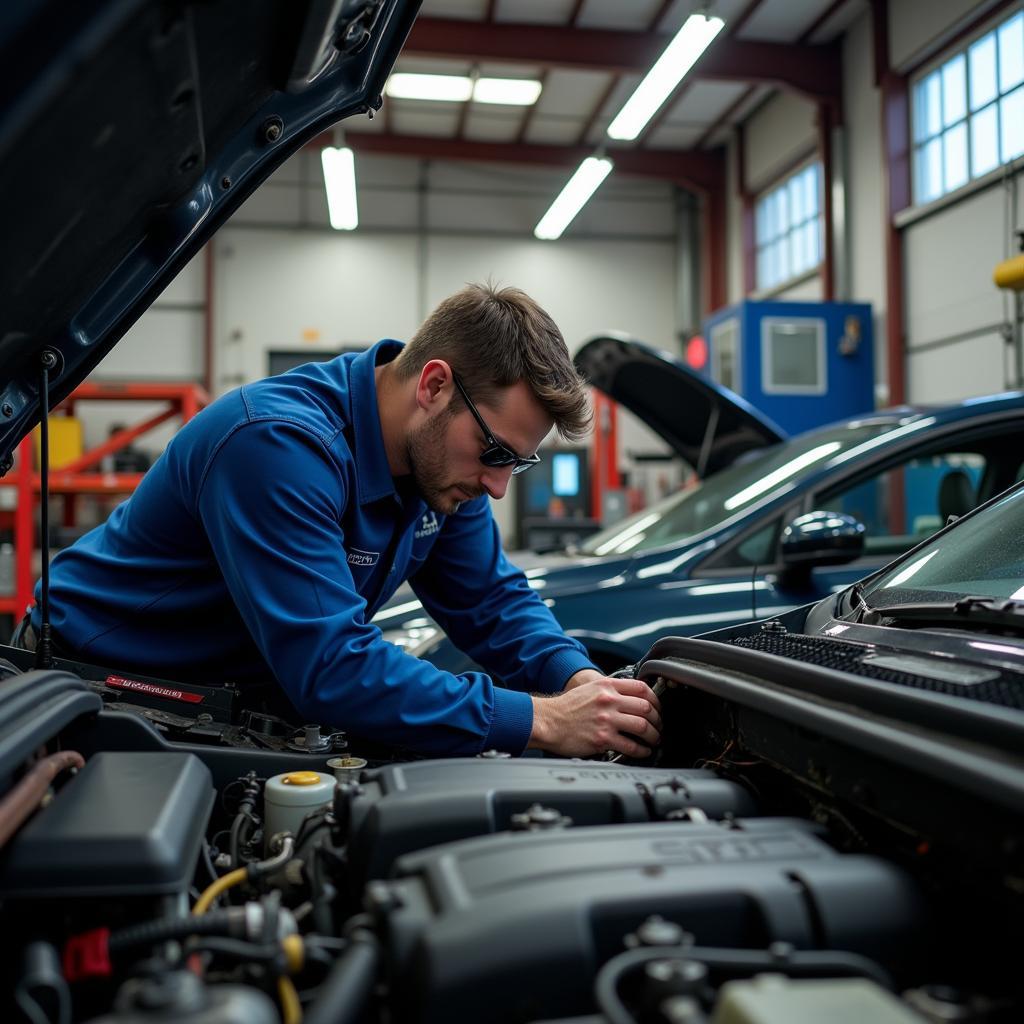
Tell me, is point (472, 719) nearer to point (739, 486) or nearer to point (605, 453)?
point (739, 486)

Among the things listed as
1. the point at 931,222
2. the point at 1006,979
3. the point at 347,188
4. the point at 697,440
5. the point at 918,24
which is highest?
the point at 918,24

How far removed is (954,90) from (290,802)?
8.18 m

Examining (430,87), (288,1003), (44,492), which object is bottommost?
(288,1003)

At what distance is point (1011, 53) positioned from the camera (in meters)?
6.88

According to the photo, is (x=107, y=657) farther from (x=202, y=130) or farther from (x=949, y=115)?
(x=949, y=115)

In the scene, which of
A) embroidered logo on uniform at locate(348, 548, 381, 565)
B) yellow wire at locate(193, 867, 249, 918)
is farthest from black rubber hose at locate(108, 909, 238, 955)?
embroidered logo on uniform at locate(348, 548, 381, 565)

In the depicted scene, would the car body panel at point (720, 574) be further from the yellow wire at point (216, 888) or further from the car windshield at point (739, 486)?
the yellow wire at point (216, 888)

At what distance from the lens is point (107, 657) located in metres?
1.79

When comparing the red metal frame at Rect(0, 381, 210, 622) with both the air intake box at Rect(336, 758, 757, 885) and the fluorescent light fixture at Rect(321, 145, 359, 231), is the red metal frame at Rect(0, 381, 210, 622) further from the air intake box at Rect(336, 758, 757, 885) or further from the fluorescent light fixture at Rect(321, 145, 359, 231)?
the air intake box at Rect(336, 758, 757, 885)

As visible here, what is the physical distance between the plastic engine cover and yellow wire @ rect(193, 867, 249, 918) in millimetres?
52

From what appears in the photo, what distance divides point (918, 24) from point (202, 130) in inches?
327

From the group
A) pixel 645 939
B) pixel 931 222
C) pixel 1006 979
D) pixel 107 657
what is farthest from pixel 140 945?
pixel 931 222

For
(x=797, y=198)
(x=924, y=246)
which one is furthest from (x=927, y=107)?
(x=797, y=198)

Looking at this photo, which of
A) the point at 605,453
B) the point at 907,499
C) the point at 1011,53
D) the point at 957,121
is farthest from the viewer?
the point at 605,453
